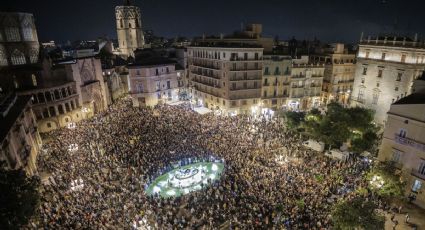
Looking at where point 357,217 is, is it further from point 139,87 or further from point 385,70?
point 139,87

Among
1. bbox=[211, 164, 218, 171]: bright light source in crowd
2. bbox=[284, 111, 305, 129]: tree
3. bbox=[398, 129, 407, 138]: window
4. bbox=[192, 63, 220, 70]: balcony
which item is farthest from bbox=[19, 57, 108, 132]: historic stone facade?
bbox=[398, 129, 407, 138]: window

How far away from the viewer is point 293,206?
69.6 ft

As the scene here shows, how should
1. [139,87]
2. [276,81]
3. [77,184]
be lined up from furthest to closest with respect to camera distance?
[139,87]
[276,81]
[77,184]

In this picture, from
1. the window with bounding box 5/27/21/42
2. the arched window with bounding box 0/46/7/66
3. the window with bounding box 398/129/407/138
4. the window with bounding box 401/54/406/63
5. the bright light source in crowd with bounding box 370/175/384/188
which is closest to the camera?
the bright light source in crowd with bounding box 370/175/384/188

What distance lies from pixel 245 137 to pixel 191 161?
8999 mm

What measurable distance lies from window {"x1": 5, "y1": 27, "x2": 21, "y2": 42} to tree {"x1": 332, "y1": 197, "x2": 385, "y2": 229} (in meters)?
59.6

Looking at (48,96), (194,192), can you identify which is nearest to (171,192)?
(194,192)

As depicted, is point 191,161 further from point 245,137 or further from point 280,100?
point 280,100

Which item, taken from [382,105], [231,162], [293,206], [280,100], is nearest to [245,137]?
[231,162]

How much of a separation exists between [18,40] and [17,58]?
344cm

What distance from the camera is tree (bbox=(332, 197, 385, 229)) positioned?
17312 millimetres

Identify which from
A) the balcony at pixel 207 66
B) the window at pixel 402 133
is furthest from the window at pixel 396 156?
the balcony at pixel 207 66

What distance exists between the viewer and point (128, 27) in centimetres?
8662

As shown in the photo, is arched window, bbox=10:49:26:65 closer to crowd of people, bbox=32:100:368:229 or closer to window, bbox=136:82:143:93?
window, bbox=136:82:143:93
